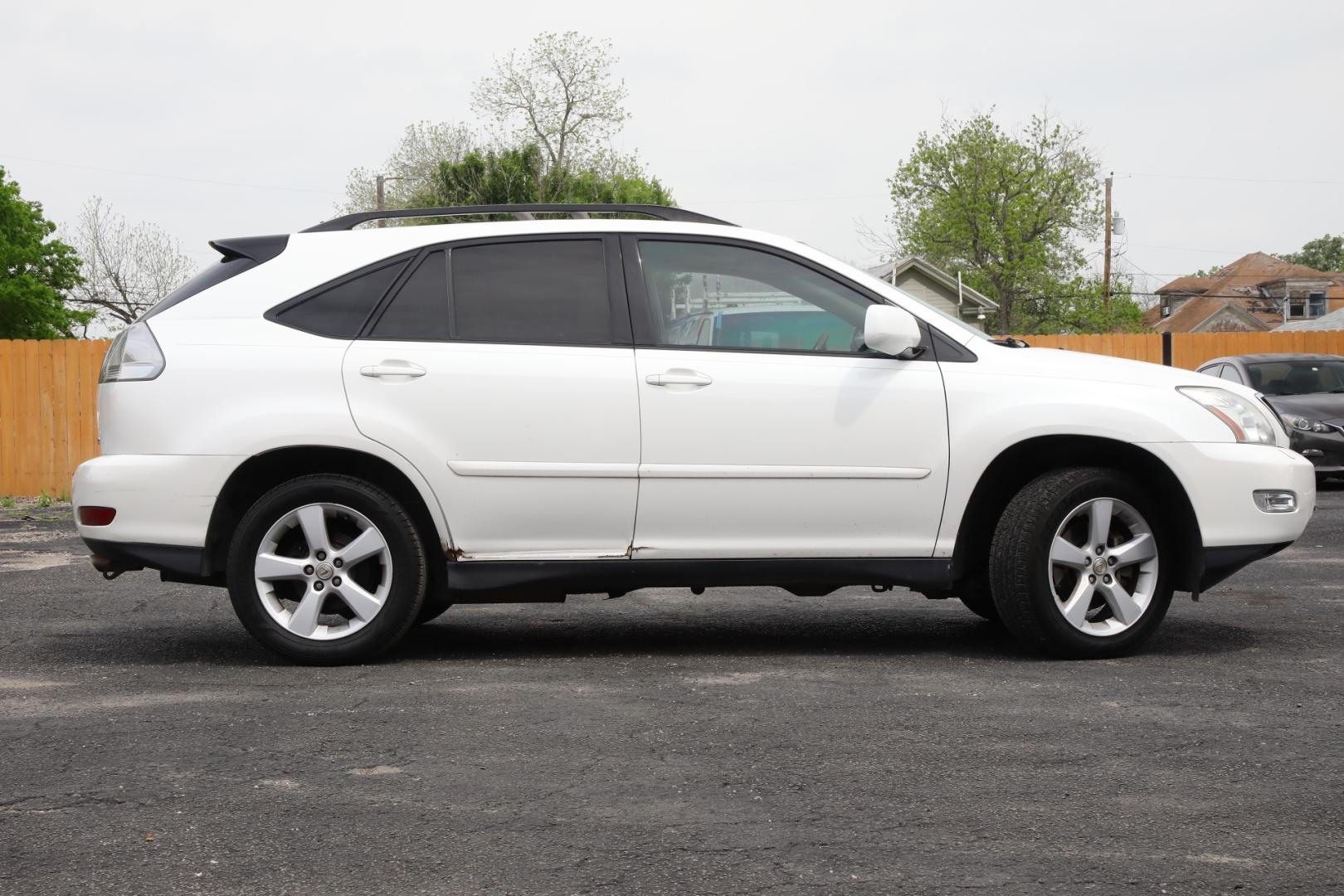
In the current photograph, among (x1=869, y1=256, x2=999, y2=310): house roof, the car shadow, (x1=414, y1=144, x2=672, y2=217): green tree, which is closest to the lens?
the car shadow

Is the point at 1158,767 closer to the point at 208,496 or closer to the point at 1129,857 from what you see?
the point at 1129,857

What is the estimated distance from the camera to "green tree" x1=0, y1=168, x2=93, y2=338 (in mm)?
56469

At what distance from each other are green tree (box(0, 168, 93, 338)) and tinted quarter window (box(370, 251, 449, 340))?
181 feet

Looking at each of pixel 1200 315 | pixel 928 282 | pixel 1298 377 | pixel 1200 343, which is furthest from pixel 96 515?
pixel 1200 315

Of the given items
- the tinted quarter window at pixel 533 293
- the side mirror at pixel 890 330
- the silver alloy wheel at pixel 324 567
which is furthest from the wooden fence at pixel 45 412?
the side mirror at pixel 890 330

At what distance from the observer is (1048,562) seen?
5676 millimetres

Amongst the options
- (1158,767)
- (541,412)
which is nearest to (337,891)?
(1158,767)

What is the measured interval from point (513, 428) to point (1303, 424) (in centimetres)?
1249

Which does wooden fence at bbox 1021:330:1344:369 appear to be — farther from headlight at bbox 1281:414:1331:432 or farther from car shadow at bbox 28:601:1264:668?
car shadow at bbox 28:601:1264:668

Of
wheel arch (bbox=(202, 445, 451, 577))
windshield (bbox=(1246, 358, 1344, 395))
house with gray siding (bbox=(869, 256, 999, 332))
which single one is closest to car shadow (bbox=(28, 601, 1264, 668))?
wheel arch (bbox=(202, 445, 451, 577))

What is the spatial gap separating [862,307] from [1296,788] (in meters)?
2.65

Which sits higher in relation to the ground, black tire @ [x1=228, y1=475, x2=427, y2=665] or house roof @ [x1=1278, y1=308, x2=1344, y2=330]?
house roof @ [x1=1278, y1=308, x2=1344, y2=330]

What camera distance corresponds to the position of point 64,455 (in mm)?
17219

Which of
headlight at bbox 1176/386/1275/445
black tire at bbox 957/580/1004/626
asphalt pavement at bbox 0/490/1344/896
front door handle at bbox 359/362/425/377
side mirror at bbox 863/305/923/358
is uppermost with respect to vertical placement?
side mirror at bbox 863/305/923/358
